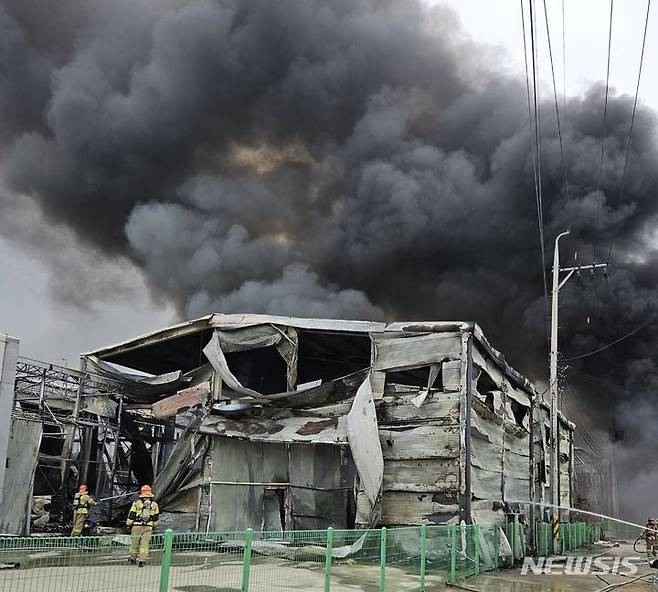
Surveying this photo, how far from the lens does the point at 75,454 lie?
68.5 ft

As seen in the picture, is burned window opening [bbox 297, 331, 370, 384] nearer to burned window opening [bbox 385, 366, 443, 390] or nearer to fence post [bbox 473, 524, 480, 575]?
burned window opening [bbox 385, 366, 443, 390]

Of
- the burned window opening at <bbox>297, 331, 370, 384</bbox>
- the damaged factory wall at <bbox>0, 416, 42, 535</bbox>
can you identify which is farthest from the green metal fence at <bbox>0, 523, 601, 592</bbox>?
the damaged factory wall at <bbox>0, 416, 42, 535</bbox>

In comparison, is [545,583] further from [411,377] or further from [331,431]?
[411,377]

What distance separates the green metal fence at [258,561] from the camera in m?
6.10

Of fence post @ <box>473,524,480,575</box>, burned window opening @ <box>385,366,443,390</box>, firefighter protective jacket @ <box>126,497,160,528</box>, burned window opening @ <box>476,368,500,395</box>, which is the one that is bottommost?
fence post @ <box>473,524,480,575</box>

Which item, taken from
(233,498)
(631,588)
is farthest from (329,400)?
(631,588)

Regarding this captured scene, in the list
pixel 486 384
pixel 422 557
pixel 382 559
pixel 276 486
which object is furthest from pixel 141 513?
pixel 486 384

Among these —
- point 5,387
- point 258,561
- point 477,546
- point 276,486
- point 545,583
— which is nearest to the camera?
point 258,561

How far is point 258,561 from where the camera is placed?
8.85 meters

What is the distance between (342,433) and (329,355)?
4453 mm

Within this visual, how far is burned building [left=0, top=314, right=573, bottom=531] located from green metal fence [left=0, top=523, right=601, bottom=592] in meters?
1.85

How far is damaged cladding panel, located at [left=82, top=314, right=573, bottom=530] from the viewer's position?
48.6ft

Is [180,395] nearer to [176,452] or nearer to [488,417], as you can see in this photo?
[176,452]

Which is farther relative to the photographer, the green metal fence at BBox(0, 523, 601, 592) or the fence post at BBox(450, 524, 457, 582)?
the fence post at BBox(450, 524, 457, 582)
